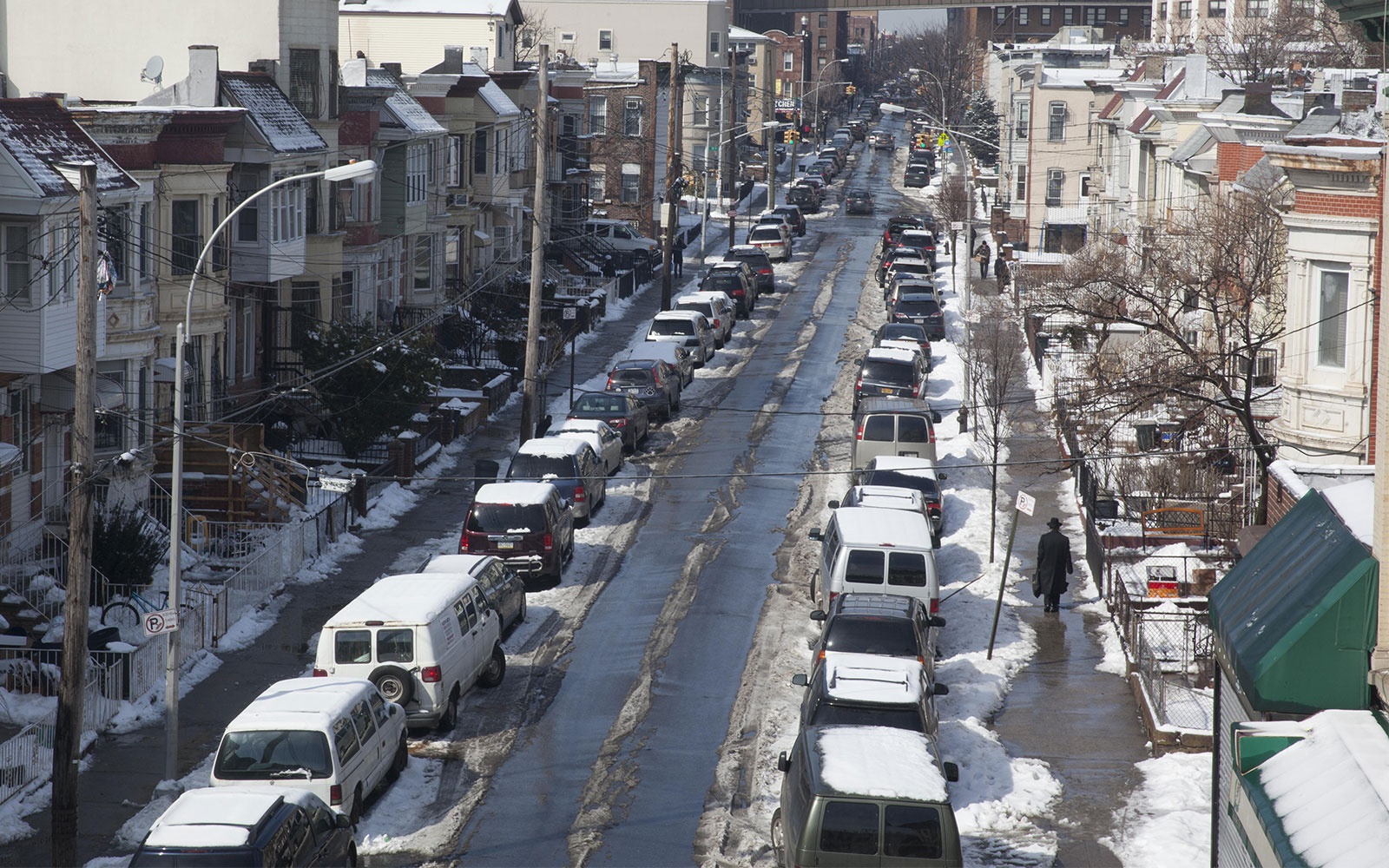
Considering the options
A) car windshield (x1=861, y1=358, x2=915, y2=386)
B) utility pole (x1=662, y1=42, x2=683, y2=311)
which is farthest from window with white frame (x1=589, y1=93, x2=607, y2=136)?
car windshield (x1=861, y1=358, x2=915, y2=386)

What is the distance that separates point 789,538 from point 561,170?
43.1 metres

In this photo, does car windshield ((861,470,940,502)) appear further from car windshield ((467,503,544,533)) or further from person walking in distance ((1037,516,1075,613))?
car windshield ((467,503,544,533))

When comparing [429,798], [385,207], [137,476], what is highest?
[385,207]

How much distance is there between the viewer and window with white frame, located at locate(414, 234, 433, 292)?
50312mm

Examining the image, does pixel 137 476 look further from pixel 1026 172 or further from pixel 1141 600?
pixel 1026 172

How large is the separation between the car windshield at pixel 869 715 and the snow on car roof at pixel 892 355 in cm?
2497

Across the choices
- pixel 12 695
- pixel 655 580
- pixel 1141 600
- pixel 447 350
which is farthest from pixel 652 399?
pixel 12 695

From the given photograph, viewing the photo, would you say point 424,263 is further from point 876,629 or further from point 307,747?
point 307,747

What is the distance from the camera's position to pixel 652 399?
4291 centimetres

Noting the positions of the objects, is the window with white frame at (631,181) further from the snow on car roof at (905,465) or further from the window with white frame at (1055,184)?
the snow on car roof at (905,465)

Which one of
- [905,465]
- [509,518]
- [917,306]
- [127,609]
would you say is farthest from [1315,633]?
[917,306]

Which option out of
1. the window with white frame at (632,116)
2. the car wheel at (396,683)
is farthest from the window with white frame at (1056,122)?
the car wheel at (396,683)

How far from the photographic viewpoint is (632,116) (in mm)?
86188

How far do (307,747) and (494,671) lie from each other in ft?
20.0
